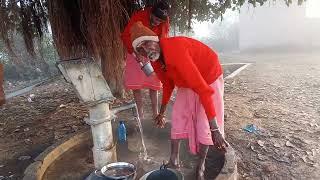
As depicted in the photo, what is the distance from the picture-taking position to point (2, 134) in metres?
5.16

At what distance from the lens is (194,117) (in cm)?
322

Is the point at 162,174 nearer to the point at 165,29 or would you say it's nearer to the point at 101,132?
the point at 101,132

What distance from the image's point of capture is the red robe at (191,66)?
2.79 m

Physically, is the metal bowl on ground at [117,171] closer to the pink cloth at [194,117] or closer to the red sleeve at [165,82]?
the pink cloth at [194,117]

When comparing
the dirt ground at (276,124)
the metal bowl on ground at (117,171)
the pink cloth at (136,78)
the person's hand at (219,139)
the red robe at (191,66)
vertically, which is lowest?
the dirt ground at (276,124)

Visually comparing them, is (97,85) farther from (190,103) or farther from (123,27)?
(123,27)

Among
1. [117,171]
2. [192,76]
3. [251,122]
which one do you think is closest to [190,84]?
[192,76]

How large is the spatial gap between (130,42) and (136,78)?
21.6 inches

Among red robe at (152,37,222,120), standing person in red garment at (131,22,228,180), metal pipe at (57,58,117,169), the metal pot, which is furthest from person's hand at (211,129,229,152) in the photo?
metal pipe at (57,58,117,169)

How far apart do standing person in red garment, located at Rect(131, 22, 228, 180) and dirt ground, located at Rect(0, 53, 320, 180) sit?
0.88 metres

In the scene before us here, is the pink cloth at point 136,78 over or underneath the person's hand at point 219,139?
over

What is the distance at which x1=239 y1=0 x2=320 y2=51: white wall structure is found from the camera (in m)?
15.5

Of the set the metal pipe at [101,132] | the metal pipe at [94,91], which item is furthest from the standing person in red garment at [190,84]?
the metal pipe at [101,132]

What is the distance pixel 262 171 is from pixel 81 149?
1948mm
